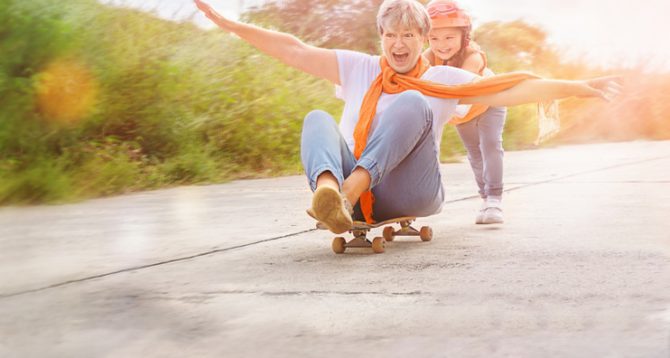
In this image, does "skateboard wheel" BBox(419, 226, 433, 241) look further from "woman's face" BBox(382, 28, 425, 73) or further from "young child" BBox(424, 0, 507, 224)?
"woman's face" BBox(382, 28, 425, 73)

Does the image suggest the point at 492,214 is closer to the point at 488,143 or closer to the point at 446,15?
the point at 488,143

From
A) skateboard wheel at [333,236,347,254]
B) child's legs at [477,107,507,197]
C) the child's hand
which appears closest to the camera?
the child's hand

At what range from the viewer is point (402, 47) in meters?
4.93

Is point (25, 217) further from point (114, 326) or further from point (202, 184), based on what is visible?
point (114, 326)

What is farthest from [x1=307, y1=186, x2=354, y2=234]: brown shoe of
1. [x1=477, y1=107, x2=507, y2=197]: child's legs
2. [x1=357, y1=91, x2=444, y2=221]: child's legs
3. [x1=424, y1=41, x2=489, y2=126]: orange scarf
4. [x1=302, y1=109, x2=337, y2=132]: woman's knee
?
[x1=477, y1=107, x2=507, y2=197]: child's legs

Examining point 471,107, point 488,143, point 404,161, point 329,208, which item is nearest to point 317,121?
point 404,161

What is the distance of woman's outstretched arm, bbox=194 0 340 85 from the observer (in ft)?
16.6

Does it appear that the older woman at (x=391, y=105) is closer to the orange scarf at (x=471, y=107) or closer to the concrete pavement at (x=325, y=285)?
the concrete pavement at (x=325, y=285)

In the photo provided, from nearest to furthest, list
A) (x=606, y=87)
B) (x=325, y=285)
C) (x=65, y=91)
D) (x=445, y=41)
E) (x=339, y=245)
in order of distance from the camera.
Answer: (x=325, y=285) < (x=606, y=87) < (x=339, y=245) < (x=445, y=41) < (x=65, y=91)

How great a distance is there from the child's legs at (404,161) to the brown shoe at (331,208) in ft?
1.01

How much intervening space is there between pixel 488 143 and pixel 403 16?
4.68ft

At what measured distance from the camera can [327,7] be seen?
21.1 m

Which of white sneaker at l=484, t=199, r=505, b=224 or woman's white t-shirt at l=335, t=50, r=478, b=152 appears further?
white sneaker at l=484, t=199, r=505, b=224

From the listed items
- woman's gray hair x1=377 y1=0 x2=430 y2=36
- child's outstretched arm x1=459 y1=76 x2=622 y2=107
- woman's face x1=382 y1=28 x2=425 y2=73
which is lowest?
child's outstretched arm x1=459 y1=76 x2=622 y2=107
